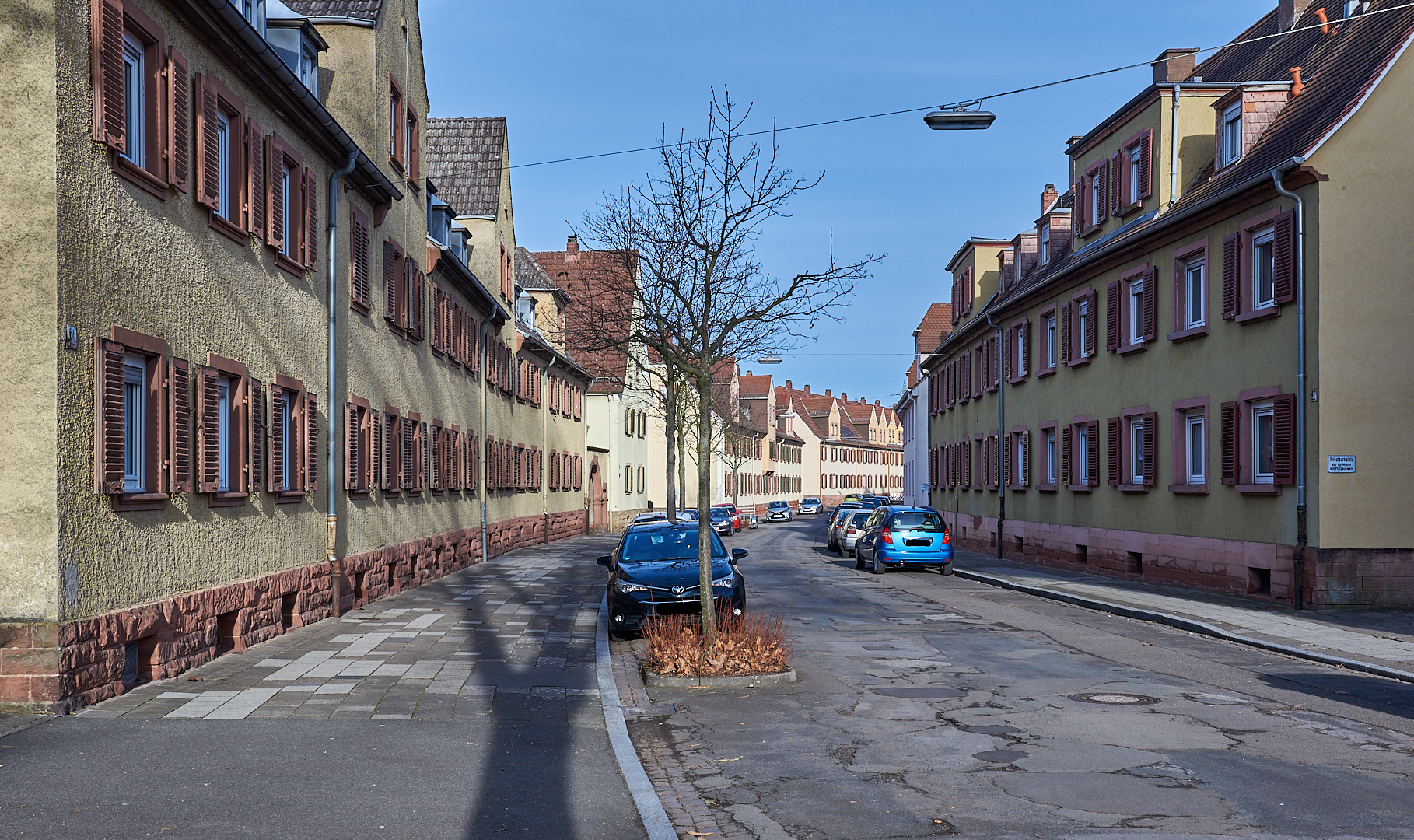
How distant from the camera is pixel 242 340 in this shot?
14094 mm

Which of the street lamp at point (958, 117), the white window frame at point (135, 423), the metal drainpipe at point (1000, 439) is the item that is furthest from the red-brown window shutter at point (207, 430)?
the metal drainpipe at point (1000, 439)

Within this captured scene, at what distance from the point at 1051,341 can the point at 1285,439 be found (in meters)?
13.4

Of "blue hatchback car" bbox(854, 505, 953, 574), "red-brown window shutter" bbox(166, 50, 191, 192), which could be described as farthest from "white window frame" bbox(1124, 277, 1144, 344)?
"red-brown window shutter" bbox(166, 50, 191, 192)

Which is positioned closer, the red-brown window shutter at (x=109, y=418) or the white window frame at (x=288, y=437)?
the red-brown window shutter at (x=109, y=418)

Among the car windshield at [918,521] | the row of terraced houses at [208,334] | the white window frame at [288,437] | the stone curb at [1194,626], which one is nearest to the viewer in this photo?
the row of terraced houses at [208,334]

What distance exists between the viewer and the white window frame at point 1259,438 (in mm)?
20562

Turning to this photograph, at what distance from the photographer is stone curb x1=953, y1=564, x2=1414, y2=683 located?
41.1ft

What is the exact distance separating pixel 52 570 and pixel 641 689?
488 centimetres

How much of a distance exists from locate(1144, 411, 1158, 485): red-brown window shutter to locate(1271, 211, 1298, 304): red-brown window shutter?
17.6 ft

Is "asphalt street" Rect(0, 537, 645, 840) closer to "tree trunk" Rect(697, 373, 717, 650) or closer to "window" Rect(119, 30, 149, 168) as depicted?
"tree trunk" Rect(697, 373, 717, 650)

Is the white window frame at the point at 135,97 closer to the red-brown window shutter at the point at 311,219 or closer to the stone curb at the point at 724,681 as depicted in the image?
the red-brown window shutter at the point at 311,219

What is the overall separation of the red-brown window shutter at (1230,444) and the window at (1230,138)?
16.8 ft

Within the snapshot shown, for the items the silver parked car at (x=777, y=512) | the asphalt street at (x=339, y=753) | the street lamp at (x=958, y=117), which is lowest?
the silver parked car at (x=777, y=512)

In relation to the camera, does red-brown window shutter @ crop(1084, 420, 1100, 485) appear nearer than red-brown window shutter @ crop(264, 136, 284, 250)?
No
